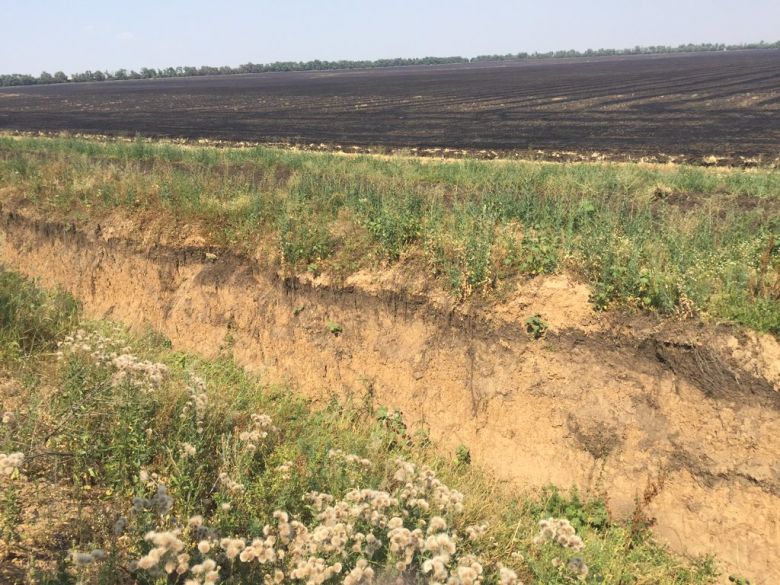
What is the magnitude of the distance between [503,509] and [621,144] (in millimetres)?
22006

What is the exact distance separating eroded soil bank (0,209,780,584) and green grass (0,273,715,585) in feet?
1.29

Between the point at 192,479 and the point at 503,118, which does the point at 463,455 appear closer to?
the point at 192,479

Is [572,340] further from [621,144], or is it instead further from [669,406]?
[621,144]

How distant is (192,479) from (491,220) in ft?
16.9

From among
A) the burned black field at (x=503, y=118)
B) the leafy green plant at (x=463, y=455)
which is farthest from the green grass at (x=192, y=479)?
the burned black field at (x=503, y=118)

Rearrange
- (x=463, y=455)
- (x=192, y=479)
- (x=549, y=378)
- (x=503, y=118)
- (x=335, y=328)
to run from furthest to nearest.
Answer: (x=503, y=118) → (x=335, y=328) → (x=463, y=455) → (x=549, y=378) → (x=192, y=479)

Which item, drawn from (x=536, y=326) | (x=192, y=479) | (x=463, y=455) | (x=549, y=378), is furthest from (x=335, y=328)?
(x=192, y=479)

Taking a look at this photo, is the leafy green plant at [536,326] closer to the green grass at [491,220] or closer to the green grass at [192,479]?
the green grass at [491,220]

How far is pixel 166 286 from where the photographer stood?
9633 millimetres

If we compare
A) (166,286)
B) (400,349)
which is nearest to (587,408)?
(400,349)

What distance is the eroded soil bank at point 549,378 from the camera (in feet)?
18.3

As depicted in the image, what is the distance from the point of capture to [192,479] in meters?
4.05

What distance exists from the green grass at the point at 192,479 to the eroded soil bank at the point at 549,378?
0.39 metres

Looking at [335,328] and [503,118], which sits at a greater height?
[503,118]
